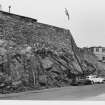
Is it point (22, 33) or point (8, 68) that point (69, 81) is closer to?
point (22, 33)

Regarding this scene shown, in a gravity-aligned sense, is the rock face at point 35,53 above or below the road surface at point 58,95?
above

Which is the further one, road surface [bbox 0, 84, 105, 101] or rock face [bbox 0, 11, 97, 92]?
rock face [bbox 0, 11, 97, 92]

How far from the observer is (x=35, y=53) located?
3300 cm

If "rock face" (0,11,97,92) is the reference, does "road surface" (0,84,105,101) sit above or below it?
below

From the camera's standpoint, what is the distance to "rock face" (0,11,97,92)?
28.8 metres

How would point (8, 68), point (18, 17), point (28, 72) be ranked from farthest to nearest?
point (18, 17), point (28, 72), point (8, 68)

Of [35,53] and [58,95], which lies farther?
→ [35,53]

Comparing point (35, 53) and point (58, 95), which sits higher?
point (35, 53)

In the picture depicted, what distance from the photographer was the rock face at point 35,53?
2884cm

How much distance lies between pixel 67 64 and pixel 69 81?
2.65 m

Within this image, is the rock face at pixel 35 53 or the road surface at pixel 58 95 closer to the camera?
the road surface at pixel 58 95

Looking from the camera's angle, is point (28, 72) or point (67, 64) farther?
point (67, 64)
